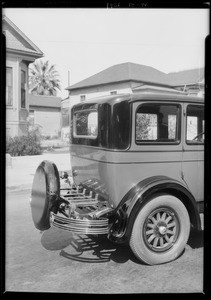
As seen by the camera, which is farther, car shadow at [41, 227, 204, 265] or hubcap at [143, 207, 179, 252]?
car shadow at [41, 227, 204, 265]

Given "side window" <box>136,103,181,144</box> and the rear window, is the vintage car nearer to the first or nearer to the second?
"side window" <box>136,103,181,144</box>

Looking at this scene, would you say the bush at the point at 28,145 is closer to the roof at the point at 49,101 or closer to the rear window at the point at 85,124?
the roof at the point at 49,101

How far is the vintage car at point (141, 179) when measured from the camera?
3.27m

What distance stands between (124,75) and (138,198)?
4.80ft

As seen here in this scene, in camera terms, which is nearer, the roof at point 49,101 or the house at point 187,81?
the house at point 187,81

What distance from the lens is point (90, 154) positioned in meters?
3.85

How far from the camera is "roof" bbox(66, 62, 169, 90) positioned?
3682mm

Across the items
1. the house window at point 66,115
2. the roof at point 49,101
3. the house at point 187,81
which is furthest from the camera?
the roof at point 49,101

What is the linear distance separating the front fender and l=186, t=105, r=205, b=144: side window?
63 centimetres

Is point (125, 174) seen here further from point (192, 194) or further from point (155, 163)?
point (192, 194)

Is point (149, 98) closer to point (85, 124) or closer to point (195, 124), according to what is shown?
point (195, 124)

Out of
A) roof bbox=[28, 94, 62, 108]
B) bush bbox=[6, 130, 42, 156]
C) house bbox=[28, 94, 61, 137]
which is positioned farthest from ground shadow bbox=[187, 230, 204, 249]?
bush bbox=[6, 130, 42, 156]

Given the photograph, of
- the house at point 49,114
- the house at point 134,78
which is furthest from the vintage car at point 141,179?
the house at point 49,114
